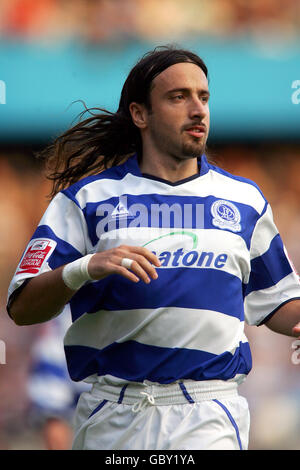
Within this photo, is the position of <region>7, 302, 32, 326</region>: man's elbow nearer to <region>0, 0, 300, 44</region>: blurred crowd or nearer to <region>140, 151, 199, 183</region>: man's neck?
<region>140, 151, 199, 183</region>: man's neck

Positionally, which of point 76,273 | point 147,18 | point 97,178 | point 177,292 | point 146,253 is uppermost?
point 147,18

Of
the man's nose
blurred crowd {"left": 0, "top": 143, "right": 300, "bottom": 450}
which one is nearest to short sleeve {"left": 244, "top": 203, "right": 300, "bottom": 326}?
the man's nose

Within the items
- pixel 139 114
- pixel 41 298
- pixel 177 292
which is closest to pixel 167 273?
pixel 177 292

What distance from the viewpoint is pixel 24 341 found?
7590 millimetres

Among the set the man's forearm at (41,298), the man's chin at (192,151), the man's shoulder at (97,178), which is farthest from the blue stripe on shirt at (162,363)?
the man's chin at (192,151)

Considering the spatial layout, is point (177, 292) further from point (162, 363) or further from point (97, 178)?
point (97, 178)

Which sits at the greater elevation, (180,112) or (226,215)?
(180,112)

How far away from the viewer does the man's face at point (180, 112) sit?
391 cm

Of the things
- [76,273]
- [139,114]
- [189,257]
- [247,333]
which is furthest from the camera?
[247,333]

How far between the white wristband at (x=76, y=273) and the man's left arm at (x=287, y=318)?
100cm

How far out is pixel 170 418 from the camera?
360 cm

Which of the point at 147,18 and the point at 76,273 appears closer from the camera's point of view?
the point at 76,273

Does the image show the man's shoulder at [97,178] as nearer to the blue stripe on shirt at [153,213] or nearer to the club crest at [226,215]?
the blue stripe on shirt at [153,213]

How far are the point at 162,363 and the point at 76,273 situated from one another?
53 cm
